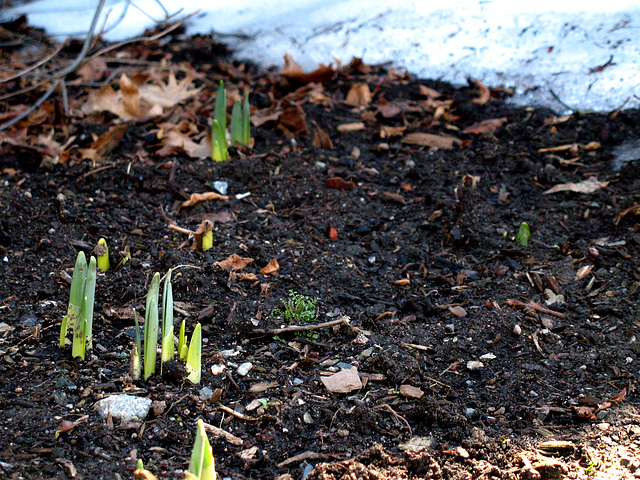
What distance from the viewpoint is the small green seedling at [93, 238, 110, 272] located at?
2.08m

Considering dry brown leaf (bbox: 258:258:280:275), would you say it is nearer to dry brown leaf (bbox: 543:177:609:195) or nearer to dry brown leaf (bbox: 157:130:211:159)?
dry brown leaf (bbox: 157:130:211:159)

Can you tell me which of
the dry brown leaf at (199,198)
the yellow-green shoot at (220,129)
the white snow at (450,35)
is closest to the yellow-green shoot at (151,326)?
the dry brown leaf at (199,198)

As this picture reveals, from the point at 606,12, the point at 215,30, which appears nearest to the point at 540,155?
the point at 606,12

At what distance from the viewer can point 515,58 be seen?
3596mm

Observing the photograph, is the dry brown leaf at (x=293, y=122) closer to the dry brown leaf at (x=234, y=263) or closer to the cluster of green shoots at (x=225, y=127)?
the cluster of green shoots at (x=225, y=127)

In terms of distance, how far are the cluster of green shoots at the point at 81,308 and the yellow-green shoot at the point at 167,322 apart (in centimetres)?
22

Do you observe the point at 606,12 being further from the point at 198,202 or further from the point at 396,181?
the point at 198,202

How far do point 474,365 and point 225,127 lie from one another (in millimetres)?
1704

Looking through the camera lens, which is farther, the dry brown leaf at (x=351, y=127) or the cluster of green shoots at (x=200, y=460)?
the dry brown leaf at (x=351, y=127)

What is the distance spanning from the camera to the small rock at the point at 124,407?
1.47 m

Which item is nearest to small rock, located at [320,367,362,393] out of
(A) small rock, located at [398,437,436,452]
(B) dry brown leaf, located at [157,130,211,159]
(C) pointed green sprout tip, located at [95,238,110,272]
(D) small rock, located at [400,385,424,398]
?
(D) small rock, located at [400,385,424,398]

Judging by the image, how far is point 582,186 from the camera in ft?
8.86

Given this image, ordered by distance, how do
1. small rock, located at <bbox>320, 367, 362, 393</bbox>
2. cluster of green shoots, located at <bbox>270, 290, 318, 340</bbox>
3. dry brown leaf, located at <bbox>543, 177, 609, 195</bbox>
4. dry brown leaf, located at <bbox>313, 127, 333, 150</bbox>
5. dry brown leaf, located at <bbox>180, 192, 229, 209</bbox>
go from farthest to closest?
dry brown leaf, located at <bbox>313, 127, 333, 150</bbox>, dry brown leaf, located at <bbox>543, 177, 609, 195</bbox>, dry brown leaf, located at <bbox>180, 192, 229, 209</bbox>, cluster of green shoots, located at <bbox>270, 290, 318, 340</bbox>, small rock, located at <bbox>320, 367, 362, 393</bbox>

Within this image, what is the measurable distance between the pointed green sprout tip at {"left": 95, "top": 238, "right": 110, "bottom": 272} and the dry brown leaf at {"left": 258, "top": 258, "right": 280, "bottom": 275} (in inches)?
22.9
